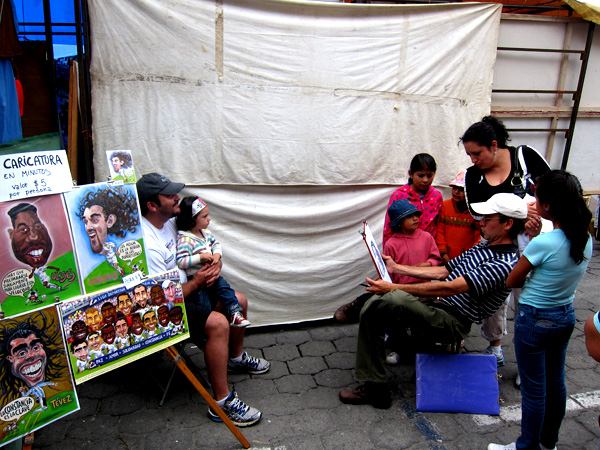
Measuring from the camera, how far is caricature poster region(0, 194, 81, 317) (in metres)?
2.05

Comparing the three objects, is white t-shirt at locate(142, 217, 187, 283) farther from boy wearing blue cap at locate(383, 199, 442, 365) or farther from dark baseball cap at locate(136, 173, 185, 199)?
boy wearing blue cap at locate(383, 199, 442, 365)

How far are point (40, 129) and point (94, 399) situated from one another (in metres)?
2.42

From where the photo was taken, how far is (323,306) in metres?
4.33

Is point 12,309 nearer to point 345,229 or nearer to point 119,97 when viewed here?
point 119,97

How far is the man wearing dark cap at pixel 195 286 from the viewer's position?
9.66 feet

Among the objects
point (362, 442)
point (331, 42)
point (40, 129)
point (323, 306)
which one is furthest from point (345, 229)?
point (40, 129)

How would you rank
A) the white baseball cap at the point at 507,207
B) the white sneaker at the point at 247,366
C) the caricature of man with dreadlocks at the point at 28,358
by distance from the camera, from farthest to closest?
the white sneaker at the point at 247,366, the white baseball cap at the point at 507,207, the caricature of man with dreadlocks at the point at 28,358

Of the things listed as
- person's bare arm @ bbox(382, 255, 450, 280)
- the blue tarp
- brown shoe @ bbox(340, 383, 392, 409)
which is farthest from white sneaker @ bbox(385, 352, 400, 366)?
the blue tarp

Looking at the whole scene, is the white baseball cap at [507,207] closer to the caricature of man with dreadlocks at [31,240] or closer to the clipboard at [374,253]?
the clipboard at [374,253]

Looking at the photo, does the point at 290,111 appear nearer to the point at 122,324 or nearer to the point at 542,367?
the point at 122,324

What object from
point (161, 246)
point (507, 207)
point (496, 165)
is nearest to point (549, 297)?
point (507, 207)

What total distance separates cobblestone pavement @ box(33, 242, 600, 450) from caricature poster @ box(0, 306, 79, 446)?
0.74 meters

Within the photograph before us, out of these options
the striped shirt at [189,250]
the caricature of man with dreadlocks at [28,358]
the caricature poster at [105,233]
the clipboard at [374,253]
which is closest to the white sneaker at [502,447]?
the clipboard at [374,253]

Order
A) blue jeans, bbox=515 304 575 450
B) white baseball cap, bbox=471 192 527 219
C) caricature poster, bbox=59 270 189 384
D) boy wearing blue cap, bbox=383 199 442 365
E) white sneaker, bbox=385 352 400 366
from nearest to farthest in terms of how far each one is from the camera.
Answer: caricature poster, bbox=59 270 189 384, blue jeans, bbox=515 304 575 450, white baseball cap, bbox=471 192 527 219, boy wearing blue cap, bbox=383 199 442 365, white sneaker, bbox=385 352 400 366
